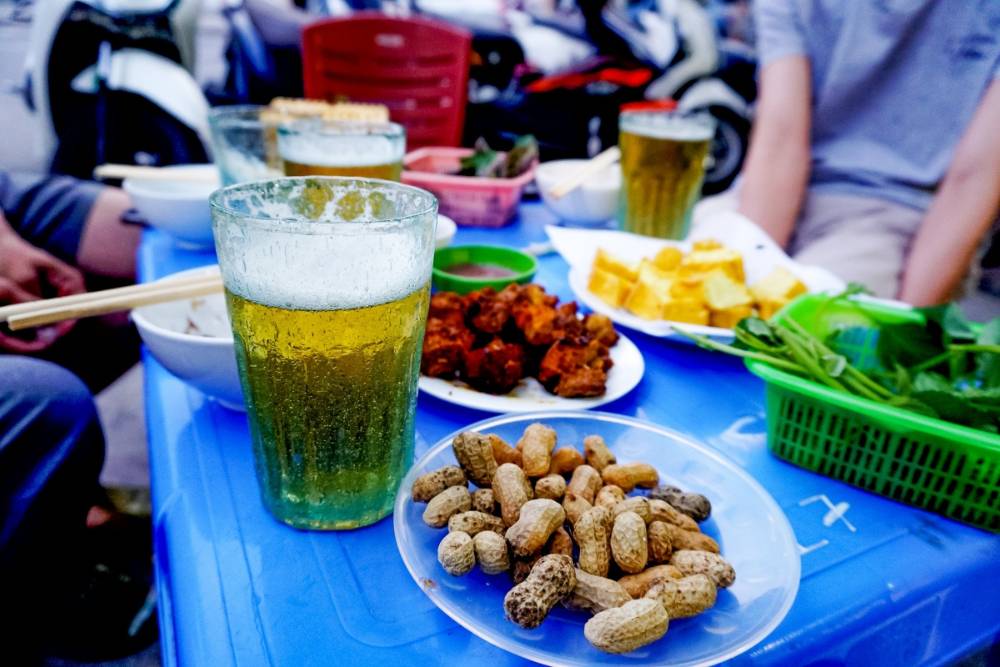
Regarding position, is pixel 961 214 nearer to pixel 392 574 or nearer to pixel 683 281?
pixel 683 281

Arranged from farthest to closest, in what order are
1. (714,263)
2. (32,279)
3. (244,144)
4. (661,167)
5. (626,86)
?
(626,86)
(661,167)
(244,144)
(32,279)
(714,263)

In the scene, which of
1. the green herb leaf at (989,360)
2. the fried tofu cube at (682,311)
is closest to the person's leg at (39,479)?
the fried tofu cube at (682,311)

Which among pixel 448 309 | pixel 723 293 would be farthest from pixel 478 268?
pixel 723 293

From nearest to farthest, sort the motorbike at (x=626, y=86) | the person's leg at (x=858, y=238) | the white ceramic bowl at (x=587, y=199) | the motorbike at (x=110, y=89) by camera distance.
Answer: the white ceramic bowl at (x=587, y=199), the person's leg at (x=858, y=238), the motorbike at (x=110, y=89), the motorbike at (x=626, y=86)

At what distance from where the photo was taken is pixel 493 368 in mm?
991

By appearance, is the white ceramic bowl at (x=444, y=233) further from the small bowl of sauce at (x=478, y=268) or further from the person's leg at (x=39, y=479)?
the person's leg at (x=39, y=479)

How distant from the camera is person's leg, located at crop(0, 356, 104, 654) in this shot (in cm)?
103

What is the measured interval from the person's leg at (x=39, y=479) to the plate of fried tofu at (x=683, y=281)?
0.98 m

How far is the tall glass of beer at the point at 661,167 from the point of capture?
1.64 metres

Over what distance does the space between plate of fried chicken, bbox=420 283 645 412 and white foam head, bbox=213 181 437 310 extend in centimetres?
33

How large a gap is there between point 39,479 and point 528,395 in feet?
2.71

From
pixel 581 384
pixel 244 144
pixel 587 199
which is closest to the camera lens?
pixel 581 384

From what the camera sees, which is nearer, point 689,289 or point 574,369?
point 574,369

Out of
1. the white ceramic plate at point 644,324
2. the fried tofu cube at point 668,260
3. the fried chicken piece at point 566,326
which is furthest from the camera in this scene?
the fried tofu cube at point 668,260
